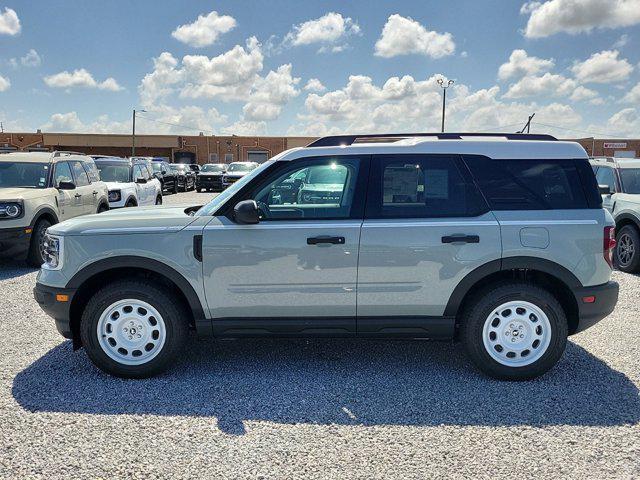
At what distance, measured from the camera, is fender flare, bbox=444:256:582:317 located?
4.04 meters

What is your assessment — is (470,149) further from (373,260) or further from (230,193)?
(230,193)

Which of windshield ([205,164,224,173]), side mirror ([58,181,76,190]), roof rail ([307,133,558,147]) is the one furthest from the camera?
windshield ([205,164,224,173])

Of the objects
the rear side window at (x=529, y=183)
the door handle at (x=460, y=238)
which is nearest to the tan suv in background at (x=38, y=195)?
the door handle at (x=460, y=238)

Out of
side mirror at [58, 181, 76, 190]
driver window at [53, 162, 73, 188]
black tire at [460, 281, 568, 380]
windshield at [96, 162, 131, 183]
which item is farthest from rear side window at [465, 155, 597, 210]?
windshield at [96, 162, 131, 183]

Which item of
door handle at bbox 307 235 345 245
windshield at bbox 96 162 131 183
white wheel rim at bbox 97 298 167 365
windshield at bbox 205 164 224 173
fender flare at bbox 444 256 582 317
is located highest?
windshield at bbox 205 164 224 173

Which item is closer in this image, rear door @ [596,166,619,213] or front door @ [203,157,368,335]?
front door @ [203,157,368,335]

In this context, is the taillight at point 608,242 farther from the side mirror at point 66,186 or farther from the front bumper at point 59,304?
the side mirror at point 66,186

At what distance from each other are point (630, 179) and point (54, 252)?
9.08 metres

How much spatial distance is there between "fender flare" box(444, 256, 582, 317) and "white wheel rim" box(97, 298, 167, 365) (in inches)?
92.3

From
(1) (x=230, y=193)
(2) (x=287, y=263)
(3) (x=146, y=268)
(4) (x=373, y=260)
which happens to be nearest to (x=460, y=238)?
(4) (x=373, y=260)

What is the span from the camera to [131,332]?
4172 millimetres

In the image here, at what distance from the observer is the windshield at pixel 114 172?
13.6m

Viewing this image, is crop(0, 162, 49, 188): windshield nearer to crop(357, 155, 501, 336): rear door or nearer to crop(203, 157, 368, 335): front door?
crop(203, 157, 368, 335): front door

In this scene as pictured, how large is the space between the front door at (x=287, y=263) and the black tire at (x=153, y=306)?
0.32 meters
